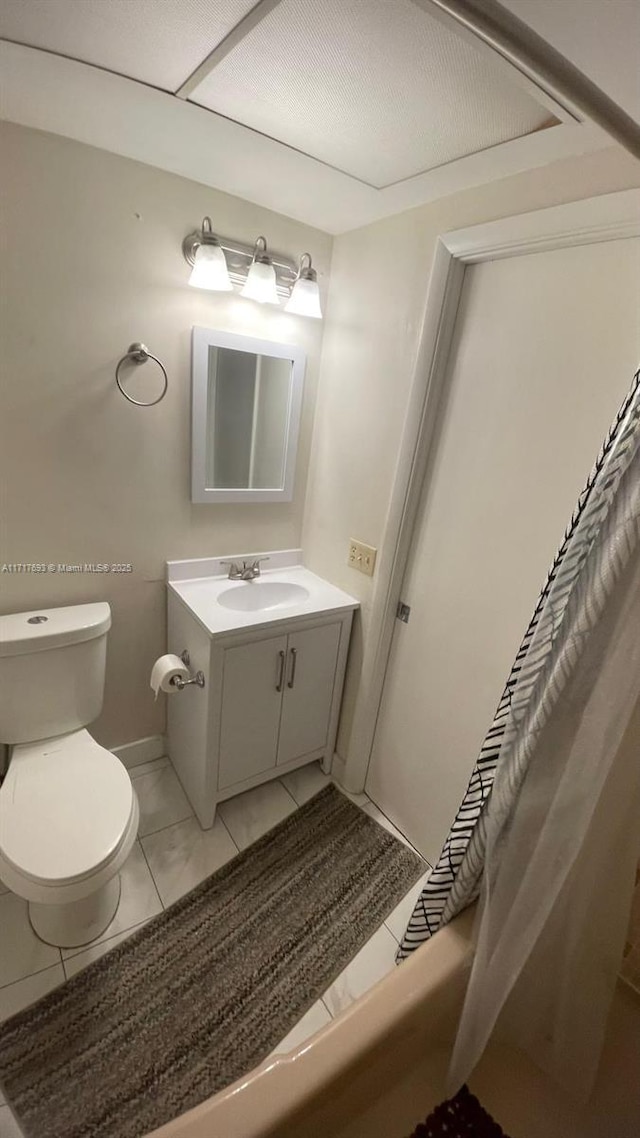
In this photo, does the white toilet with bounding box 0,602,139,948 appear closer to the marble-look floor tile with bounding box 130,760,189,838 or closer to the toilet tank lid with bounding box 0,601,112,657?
the toilet tank lid with bounding box 0,601,112,657

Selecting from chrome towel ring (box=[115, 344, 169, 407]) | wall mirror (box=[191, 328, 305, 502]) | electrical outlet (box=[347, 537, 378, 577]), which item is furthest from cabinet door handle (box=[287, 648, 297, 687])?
chrome towel ring (box=[115, 344, 169, 407])

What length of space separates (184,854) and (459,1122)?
3.42 feet

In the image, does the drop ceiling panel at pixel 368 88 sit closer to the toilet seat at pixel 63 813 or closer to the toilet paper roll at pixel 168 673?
the toilet paper roll at pixel 168 673

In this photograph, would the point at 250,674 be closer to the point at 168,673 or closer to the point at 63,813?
the point at 168,673

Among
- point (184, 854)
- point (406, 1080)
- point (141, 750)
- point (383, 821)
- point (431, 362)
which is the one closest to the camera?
point (406, 1080)

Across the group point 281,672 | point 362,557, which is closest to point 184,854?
point 281,672

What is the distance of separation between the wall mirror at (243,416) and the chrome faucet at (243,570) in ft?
0.90

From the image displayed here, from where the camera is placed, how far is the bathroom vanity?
1.59m

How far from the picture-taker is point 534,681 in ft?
2.80

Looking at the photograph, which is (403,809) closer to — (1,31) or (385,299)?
Result: (385,299)

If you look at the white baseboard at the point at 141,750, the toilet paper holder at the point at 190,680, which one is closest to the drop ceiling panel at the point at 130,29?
the toilet paper holder at the point at 190,680

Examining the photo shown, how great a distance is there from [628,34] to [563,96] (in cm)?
12

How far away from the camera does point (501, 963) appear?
0.91 metres

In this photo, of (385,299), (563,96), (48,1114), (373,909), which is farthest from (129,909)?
(385,299)
